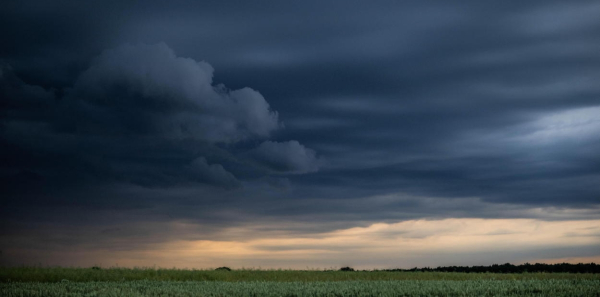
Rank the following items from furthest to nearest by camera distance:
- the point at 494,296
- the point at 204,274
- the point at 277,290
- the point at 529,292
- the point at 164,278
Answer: the point at 204,274 → the point at 164,278 → the point at 277,290 → the point at 529,292 → the point at 494,296

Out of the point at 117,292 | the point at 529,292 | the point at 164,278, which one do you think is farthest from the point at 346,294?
the point at 164,278

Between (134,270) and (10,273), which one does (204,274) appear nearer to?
(134,270)

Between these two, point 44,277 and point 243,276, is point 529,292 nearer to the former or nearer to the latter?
point 243,276

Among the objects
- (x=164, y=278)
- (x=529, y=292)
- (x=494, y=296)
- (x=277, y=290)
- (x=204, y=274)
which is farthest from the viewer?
(x=204, y=274)

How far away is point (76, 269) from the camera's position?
5053 centimetres

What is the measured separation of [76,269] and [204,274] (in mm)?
12630

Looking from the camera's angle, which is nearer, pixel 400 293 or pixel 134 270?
pixel 400 293

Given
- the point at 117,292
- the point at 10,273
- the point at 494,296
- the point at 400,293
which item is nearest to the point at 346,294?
the point at 400,293

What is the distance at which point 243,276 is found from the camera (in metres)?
53.6

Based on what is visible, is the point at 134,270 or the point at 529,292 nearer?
the point at 529,292

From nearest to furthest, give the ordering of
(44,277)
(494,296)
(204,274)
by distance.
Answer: (494,296), (44,277), (204,274)

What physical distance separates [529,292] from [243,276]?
32.5 meters

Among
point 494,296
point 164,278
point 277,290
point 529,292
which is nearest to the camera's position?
point 494,296

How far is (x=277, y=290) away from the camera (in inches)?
1184
